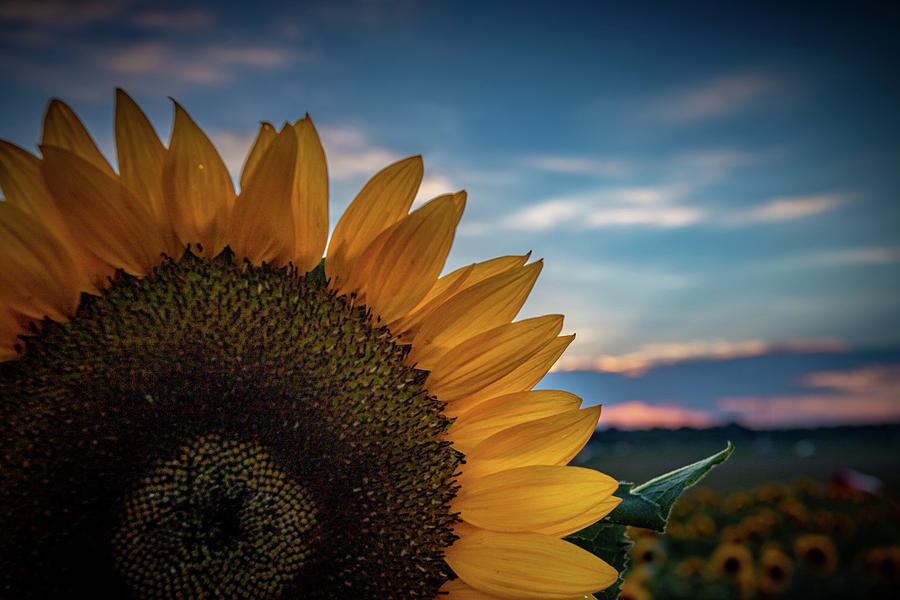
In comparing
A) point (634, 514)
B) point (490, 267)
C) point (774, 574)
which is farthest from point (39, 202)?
point (774, 574)

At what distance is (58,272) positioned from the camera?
4.57 feet

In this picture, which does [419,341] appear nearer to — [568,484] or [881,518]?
[568,484]

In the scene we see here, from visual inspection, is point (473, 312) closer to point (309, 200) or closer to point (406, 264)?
point (406, 264)

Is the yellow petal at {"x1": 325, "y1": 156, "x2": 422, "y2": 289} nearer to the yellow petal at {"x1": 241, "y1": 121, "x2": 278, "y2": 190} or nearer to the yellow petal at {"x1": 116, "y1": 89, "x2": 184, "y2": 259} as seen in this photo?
the yellow petal at {"x1": 241, "y1": 121, "x2": 278, "y2": 190}

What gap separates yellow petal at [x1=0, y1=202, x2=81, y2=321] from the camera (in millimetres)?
1347

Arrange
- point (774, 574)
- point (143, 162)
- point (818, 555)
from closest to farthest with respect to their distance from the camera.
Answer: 1. point (143, 162)
2. point (774, 574)
3. point (818, 555)

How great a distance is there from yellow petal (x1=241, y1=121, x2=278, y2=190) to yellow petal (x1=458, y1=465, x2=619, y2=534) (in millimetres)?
801

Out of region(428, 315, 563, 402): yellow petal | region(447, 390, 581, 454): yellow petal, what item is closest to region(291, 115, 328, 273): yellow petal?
region(428, 315, 563, 402): yellow petal

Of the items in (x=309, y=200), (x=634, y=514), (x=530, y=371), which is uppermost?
(x=309, y=200)

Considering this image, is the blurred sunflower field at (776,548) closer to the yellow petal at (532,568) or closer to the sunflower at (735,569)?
the sunflower at (735,569)

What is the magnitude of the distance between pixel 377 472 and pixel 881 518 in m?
11.2

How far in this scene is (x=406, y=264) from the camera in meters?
1.59

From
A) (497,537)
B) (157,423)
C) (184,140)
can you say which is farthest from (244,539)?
(184,140)

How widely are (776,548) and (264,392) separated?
9.02 m
